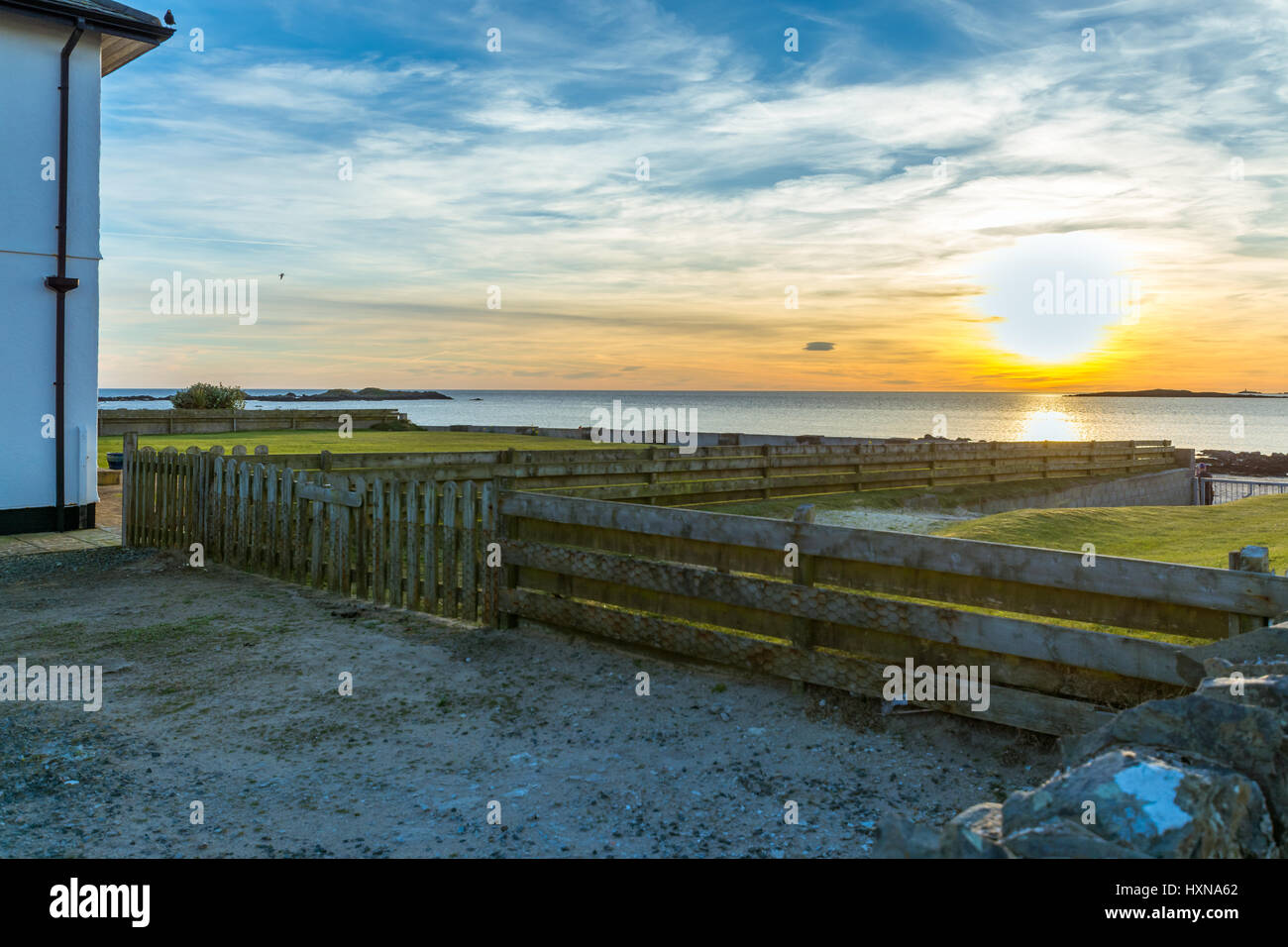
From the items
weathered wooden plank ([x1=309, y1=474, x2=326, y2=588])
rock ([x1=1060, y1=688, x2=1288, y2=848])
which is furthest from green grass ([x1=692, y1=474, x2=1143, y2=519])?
→ rock ([x1=1060, y1=688, x2=1288, y2=848])

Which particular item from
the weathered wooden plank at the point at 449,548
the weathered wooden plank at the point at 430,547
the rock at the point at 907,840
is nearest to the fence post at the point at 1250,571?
the rock at the point at 907,840

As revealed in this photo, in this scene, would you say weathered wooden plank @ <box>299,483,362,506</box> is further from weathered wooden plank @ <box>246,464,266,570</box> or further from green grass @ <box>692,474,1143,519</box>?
green grass @ <box>692,474,1143,519</box>

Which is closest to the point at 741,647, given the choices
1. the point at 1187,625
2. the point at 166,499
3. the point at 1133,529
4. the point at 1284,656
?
the point at 1187,625

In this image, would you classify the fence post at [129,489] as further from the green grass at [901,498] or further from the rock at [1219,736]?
the rock at [1219,736]

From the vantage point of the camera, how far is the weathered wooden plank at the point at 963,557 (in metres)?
5.05

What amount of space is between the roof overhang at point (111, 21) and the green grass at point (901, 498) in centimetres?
1305

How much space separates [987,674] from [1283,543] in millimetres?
7944

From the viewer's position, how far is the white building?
1483 centimetres

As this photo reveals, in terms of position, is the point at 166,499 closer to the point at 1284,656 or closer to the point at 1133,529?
the point at 1284,656

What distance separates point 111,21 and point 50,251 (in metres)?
4.02

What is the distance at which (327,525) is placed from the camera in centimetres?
1090

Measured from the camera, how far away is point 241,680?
729cm

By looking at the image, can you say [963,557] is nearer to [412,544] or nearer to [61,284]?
[412,544]

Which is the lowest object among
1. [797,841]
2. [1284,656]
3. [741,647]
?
[797,841]
